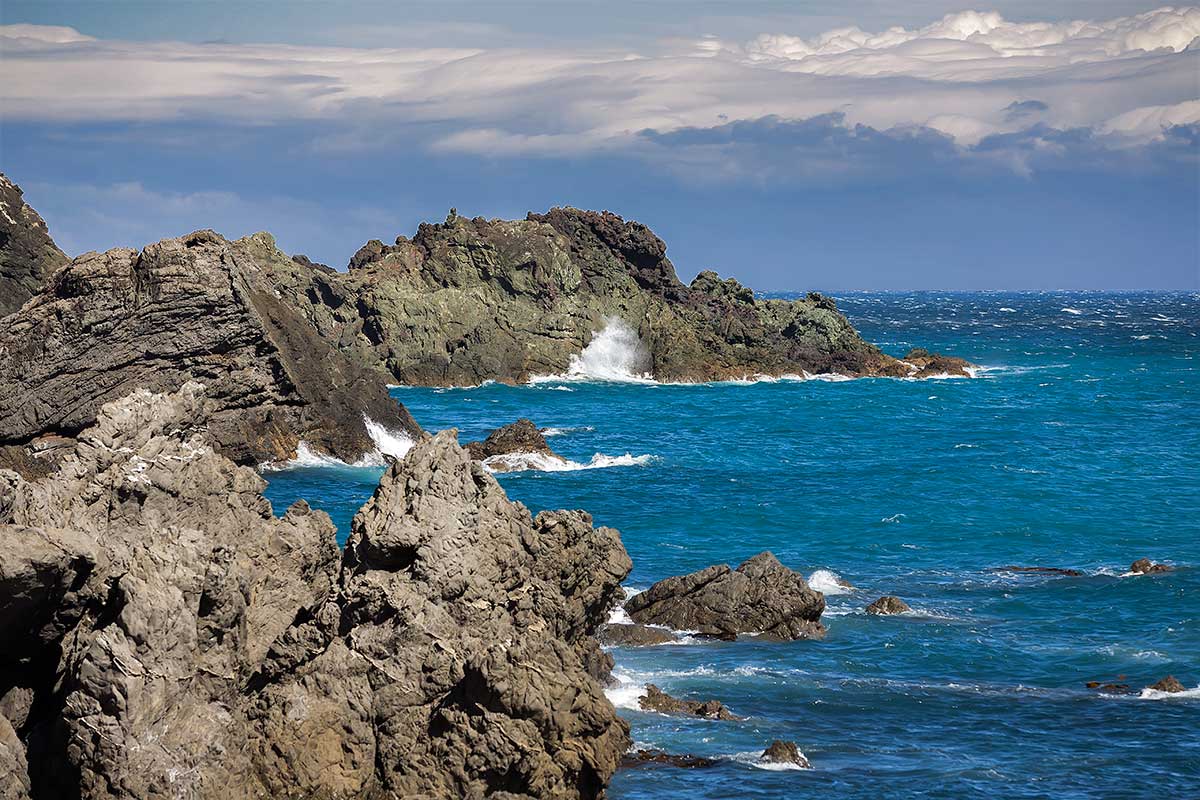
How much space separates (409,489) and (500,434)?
4070 centimetres

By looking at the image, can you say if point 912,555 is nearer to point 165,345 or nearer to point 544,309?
point 165,345

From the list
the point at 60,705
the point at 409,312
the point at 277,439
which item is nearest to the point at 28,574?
the point at 60,705

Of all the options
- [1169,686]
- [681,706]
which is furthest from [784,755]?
[1169,686]

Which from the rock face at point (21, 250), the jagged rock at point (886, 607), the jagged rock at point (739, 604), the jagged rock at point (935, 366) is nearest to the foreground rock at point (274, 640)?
the jagged rock at point (739, 604)

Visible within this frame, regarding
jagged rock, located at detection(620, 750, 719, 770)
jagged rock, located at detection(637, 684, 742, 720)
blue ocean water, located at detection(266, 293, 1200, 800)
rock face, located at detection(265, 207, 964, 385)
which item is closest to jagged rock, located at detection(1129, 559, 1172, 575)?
blue ocean water, located at detection(266, 293, 1200, 800)

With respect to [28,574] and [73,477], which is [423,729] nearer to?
[28,574]

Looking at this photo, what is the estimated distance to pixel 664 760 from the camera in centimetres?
2211

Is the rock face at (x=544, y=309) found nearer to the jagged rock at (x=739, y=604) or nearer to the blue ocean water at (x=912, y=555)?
the blue ocean water at (x=912, y=555)

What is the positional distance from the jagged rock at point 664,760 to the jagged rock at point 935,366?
92.7 meters

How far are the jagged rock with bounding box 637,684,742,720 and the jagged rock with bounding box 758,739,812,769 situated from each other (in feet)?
8.11

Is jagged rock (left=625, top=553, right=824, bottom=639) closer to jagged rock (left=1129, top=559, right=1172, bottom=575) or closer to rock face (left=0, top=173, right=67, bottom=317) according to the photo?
jagged rock (left=1129, top=559, right=1172, bottom=575)

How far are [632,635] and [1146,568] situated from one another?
703 inches

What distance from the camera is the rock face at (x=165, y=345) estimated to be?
46.8m

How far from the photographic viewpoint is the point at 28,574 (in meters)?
15.7
